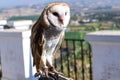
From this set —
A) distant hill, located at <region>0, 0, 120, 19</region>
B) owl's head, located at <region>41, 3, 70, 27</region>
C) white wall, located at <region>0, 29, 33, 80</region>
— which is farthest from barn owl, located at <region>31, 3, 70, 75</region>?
white wall, located at <region>0, 29, 33, 80</region>

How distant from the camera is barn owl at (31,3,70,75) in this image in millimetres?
2455

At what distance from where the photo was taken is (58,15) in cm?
245

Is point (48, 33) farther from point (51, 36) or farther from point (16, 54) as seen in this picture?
point (16, 54)

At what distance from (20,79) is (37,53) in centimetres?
161

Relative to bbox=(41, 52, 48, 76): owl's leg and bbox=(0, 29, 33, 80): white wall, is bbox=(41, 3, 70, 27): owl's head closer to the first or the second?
bbox=(41, 52, 48, 76): owl's leg

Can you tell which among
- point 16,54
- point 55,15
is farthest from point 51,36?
point 16,54

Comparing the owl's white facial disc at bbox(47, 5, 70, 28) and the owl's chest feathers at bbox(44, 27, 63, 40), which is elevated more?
the owl's white facial disc at bbox(47, 5, 70, 28)

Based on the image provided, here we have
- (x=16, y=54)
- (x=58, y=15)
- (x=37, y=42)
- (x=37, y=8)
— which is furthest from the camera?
(x=37, y=8)

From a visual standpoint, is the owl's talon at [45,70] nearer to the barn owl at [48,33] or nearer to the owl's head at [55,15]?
the barn owl at [48,33]

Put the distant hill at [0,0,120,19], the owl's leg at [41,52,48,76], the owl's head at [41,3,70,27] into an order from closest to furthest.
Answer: the owl's head at [41,3,70,27] → the owl's leg at [41,52,48,76] → the distant hill at [0,0,120,19]

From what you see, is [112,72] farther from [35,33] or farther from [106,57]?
[35,33]

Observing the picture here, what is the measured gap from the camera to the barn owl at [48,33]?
2.46 m

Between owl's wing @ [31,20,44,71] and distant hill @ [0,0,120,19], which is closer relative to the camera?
owl's wing @ [31,20,44,71]

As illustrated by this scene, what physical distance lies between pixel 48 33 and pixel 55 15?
0.16m
